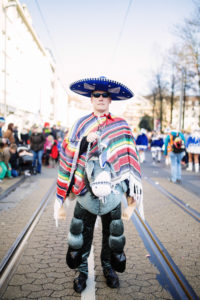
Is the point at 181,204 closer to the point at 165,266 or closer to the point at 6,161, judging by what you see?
the point at 165,266

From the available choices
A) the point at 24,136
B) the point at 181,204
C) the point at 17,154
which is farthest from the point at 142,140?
the point at 181,204

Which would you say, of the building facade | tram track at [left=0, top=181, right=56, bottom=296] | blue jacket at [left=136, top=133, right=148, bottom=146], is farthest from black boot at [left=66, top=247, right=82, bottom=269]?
the building facade

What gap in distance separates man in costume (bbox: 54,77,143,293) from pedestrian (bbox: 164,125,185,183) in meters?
6.41

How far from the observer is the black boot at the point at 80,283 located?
9.38ft

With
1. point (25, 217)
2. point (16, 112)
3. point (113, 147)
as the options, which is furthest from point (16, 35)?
point (113, 147)

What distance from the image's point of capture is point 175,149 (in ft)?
29.9

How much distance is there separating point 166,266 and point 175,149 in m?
6.06

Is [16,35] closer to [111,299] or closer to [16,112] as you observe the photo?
[16,112]

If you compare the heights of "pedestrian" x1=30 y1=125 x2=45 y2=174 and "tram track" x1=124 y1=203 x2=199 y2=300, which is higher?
"pedestrian" x1=30 y1=125 x2=45 y2=174

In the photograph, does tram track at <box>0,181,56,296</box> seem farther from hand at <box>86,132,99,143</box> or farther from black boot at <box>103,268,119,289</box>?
hand at <box>86,132,99,143</box>

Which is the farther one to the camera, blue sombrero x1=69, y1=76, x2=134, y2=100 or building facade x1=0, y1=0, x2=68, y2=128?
building facade x1=0, y1=0, x2=68, y2=128

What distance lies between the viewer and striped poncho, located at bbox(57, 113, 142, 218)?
9.11ft

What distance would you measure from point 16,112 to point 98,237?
25.6 m

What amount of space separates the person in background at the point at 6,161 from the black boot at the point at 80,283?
22.3ft
